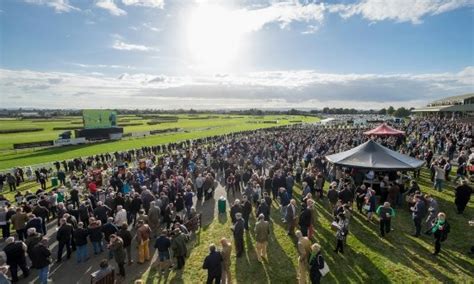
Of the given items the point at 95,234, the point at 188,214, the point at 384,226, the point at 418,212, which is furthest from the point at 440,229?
the point at 95,234

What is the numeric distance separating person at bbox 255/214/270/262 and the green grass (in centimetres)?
28

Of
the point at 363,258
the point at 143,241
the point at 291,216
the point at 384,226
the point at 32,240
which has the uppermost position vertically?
the point at 32,240

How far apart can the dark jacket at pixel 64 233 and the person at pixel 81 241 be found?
29 centimetres

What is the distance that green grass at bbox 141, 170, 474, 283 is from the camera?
8.49 metres

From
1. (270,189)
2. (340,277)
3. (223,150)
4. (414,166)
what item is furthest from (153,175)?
(414,166)

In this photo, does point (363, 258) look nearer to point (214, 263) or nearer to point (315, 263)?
point (315, 263)

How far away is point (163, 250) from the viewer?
8805 millimetres

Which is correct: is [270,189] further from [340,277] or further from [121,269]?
[121,269]

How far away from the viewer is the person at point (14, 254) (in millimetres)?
8281

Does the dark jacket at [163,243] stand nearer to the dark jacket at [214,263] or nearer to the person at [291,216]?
the dark jacket at [214,263]

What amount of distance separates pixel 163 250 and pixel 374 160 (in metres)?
10.9

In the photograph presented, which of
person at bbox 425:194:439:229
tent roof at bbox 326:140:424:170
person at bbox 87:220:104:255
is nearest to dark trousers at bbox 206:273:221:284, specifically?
person at bbox 87:220:104:255

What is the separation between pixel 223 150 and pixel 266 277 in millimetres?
18869

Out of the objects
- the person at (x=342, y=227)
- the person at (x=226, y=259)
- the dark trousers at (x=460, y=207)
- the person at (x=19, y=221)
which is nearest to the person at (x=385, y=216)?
the person at (x=342, y=227)
